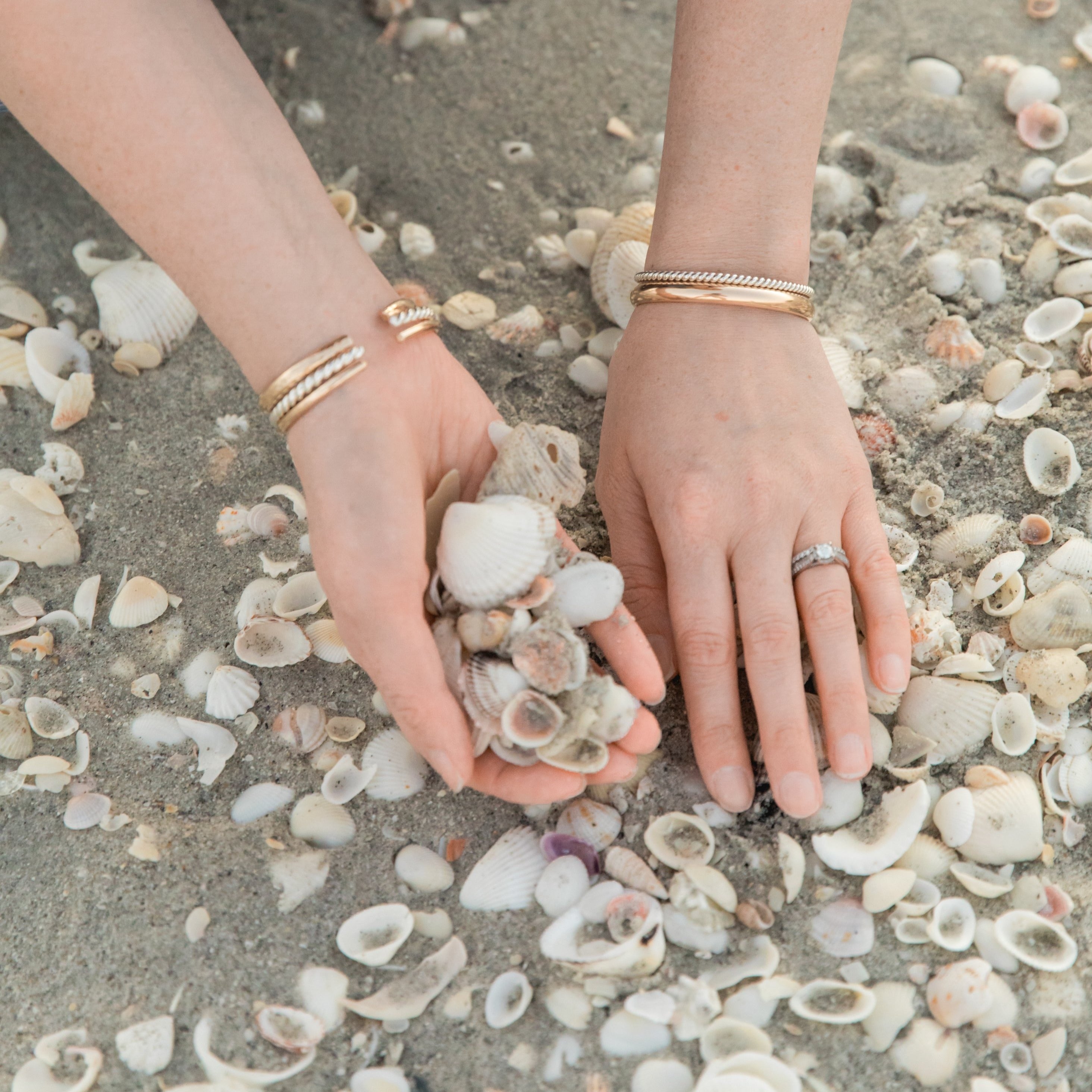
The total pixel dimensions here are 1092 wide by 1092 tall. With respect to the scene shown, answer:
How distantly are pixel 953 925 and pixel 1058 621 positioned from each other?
1.98 ft

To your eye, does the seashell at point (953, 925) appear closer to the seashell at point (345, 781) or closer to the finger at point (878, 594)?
the finger at point (878, 594)

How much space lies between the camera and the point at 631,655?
4.97 feet

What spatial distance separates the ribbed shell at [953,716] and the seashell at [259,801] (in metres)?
1.11

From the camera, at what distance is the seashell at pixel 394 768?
1.66 metres

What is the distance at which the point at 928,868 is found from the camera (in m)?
1.55

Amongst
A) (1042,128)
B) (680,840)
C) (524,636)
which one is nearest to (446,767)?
(524,636)

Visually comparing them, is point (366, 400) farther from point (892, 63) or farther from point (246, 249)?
point (892, 63)

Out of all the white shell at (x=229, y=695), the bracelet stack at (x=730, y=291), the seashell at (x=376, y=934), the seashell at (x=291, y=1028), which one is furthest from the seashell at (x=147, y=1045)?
the bracelet stack at (x=730, y=291)

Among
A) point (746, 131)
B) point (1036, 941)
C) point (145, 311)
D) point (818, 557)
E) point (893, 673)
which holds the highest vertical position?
point (746, 131)

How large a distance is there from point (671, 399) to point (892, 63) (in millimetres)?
1637

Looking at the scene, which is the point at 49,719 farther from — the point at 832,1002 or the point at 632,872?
the point at 832,1002

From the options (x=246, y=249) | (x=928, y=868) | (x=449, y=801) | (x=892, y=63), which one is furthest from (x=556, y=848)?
(x=892, y=63)

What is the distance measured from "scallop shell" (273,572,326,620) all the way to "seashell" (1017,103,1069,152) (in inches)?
85.5

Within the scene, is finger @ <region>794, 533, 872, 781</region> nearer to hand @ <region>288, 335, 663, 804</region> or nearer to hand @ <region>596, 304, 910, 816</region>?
hand @ <region>596, 304, 910, 816</region>
